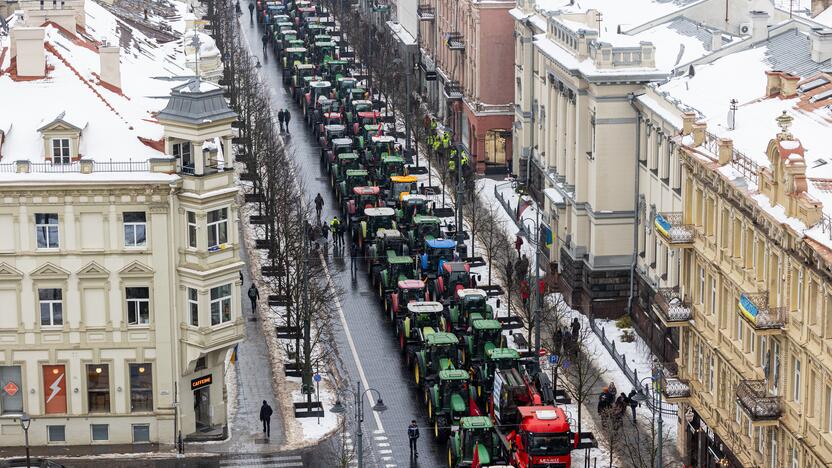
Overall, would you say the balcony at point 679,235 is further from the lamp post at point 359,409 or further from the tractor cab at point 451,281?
the tractor cab at point 451,281

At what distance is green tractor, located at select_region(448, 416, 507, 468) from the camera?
8650 cm

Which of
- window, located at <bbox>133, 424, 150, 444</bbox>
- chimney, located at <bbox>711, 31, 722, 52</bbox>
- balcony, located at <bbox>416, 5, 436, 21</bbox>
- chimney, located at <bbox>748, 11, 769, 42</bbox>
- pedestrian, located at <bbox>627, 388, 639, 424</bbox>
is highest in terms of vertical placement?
chimney, located at <bbox>748, 11, 769, 42</bbox>

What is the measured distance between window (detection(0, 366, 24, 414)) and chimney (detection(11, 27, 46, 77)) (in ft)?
48.2

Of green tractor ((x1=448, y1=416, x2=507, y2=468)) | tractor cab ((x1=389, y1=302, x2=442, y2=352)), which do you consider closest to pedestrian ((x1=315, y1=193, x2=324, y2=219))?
tractor cab ((x1=389, y1=302, x2=442, y2=352))

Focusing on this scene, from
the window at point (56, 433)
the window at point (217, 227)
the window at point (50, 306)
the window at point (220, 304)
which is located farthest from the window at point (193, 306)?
the window at point (56, 433)

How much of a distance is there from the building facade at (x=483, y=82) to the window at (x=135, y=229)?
56.8 metres

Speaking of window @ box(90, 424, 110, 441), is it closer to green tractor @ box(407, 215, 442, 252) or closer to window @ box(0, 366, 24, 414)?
window @ box(0, 366, 24, 414)

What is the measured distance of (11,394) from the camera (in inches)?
3652

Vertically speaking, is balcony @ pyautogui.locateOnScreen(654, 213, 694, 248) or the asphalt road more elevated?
balcony @ pyautogui.locateOnScreen(654, 213, 694, 248)

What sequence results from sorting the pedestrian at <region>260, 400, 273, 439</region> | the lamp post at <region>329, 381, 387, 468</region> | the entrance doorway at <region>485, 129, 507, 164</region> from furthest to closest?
the entrance doorway at <region>485, 129, 507, 164</region>
the pedestrian at <region>260, 400, 273, 439</region>
the lamp post at <region>329, 381, 387, 468</region>

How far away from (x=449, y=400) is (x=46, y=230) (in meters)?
20.4

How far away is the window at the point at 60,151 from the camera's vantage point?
91.5 meters

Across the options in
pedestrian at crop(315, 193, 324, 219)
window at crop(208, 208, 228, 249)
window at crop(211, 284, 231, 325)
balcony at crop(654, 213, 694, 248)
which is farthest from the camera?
pedestrian at crop(315, 193, 324, 219)

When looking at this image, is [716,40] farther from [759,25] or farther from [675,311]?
[675,311]
